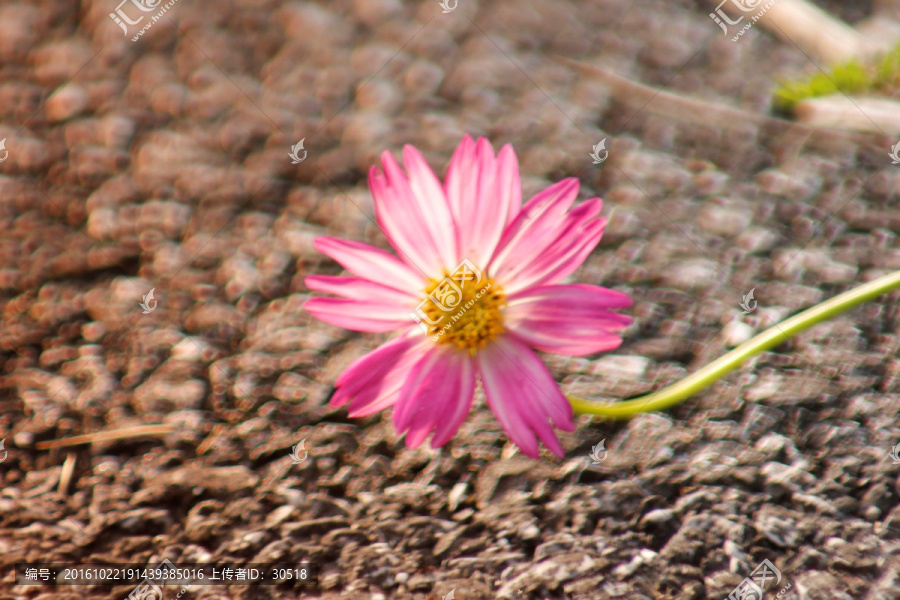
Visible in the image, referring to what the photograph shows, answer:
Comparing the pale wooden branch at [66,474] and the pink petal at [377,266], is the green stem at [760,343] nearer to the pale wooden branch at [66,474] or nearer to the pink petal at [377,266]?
the pink petal at [377,266]

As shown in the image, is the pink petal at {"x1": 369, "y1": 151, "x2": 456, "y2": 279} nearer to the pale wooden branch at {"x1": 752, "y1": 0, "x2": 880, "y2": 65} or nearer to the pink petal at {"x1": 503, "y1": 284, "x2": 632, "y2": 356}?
the pink petal at {"x1": 503, "y1": 284, "x2": 632, "y2": 356}

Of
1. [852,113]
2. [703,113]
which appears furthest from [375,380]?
[852,113]

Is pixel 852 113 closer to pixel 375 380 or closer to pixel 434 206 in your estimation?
pixel 434 206

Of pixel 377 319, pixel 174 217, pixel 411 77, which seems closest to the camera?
pixel 377 319

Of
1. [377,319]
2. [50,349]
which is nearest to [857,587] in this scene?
[377,319]

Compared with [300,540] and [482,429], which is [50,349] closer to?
[300,540]

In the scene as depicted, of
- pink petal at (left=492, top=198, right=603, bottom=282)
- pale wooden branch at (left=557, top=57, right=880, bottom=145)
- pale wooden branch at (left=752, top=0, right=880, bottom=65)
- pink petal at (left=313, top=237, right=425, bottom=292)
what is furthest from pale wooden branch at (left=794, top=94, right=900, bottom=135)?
pink petal at (left=313, top=237, right=425, bottom=292)
